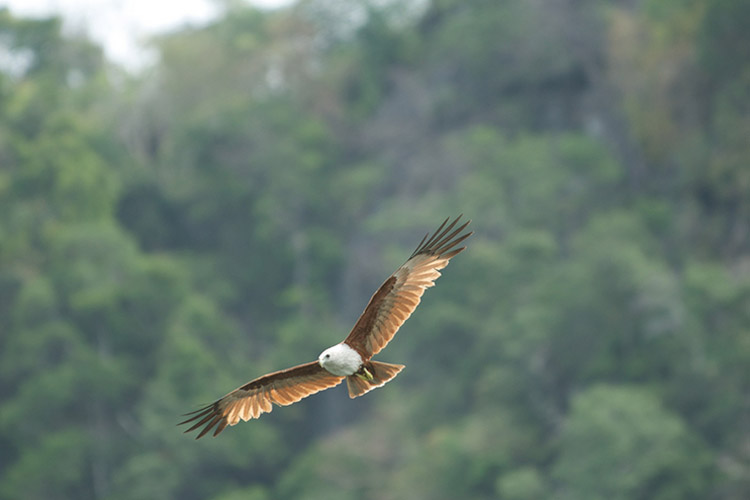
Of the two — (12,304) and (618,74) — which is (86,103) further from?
(618,74)

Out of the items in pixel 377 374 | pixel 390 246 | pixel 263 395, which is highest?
pixel 390 246

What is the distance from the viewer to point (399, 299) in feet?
36.4

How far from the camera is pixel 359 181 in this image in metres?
43.7

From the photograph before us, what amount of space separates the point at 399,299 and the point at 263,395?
1.65 m

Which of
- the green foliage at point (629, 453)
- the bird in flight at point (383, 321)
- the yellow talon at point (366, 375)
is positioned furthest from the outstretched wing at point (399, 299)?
the green foliage at point (629, 453)

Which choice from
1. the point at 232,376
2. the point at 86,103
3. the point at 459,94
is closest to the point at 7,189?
the point at 86,103

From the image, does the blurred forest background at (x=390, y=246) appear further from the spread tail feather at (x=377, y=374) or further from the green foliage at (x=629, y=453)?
the spread tail feather at (x=377, y=374)

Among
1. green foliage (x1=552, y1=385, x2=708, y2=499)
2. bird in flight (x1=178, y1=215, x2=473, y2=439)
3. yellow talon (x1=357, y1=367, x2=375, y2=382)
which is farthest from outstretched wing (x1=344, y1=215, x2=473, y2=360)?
green foliage (x1=552, y1=385, x2=708, y2=499)

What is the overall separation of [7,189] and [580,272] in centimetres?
2075

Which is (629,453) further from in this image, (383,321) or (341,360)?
(341,360)

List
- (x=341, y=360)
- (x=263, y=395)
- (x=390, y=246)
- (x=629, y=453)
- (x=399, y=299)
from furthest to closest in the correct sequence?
1. (x=390, y=246)
2. (x=629, y=453)
3. (x=263, y=395)
4. (x=399, y=299)
5. (x=341, y=360)

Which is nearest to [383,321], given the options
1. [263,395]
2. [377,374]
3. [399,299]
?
[399,299]

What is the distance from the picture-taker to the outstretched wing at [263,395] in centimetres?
1166

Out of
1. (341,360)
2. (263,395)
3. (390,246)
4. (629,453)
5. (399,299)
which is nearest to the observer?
(341,360)
